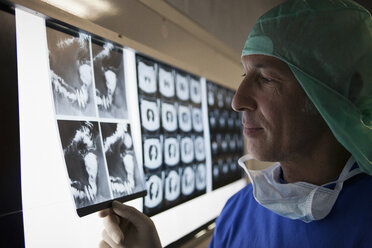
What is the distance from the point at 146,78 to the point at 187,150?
0.49 metres

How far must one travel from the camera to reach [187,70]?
1653 millimetres

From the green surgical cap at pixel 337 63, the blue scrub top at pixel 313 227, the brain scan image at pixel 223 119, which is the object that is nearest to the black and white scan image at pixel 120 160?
the blue scrub top at pixel 313 227

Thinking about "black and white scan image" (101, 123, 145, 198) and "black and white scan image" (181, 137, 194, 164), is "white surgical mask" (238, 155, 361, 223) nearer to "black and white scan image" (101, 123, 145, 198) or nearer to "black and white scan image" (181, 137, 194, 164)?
"black and white scan image" (101, 123, 145, 198)

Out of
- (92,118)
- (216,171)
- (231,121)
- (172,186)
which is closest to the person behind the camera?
(92,118)

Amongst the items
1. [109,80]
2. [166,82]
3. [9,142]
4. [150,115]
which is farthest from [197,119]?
[9,142]

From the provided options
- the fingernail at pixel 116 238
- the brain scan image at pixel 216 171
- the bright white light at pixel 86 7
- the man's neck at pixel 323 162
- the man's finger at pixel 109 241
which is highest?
the bright white light at pixel 86 7

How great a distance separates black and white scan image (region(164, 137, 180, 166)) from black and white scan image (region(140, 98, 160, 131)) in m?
0.11

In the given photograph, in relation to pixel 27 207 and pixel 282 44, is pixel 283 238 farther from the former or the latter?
pixel 27 207

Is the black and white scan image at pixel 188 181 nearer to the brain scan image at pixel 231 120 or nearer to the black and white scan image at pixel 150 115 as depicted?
the black and white scan image at pixel 150 115

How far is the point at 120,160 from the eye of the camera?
1.04 m

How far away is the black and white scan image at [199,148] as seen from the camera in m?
1.72

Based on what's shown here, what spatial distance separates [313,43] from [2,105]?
86 cm

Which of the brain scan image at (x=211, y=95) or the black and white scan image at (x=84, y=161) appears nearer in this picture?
the black and white scan image at (x=84, y=161)

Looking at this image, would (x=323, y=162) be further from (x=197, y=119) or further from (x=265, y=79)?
(x=197, y=119)
